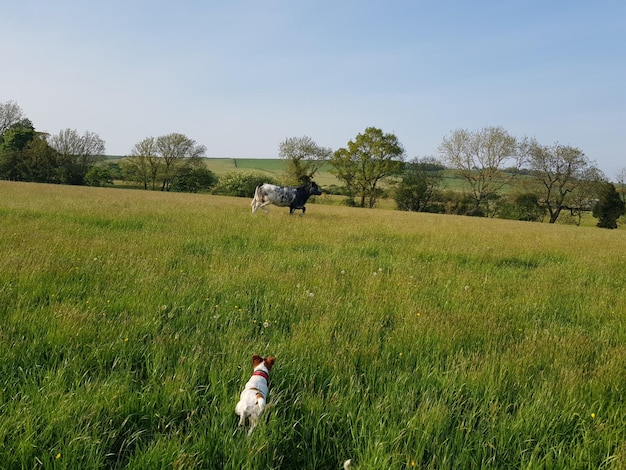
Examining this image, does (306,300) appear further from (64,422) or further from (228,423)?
(64,422)

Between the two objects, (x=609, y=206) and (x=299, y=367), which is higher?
(x=609, y=206)

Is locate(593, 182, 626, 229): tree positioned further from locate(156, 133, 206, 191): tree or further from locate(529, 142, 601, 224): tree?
locate(156, 133, 206, 191): tree

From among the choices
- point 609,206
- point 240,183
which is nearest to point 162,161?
point 240,183

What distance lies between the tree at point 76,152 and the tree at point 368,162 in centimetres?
4316

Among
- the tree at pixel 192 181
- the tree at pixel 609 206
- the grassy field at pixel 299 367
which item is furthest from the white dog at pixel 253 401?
the tree at pixel 192 181

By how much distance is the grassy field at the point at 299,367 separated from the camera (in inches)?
83.5

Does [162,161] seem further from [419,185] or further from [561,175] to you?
[561,175]

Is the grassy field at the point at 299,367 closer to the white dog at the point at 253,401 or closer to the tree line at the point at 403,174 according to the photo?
the white dog at the point at 253,401

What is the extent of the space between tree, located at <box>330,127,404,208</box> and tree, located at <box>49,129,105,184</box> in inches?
1699

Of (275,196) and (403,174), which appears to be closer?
Answer: (275,196)

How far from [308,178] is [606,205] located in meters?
42.9

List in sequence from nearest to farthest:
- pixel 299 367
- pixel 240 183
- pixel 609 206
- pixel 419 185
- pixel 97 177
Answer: pixel 299 367 < pixel 609 206 < pixel 419 185 < pixel 240 183 < pixel 97 177

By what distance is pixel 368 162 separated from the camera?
5781 cm

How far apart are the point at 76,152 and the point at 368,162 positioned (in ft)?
173
